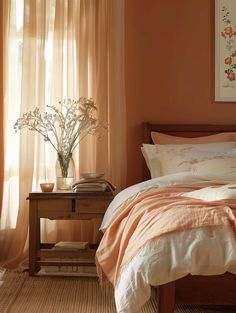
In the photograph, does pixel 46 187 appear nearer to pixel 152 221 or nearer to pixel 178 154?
pixel 178 154

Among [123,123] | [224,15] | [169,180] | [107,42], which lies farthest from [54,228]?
[224,15]

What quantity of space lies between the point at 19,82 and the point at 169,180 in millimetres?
1543

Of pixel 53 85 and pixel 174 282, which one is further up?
pixel 53 85

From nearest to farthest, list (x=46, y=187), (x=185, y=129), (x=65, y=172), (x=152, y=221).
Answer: (x=152, y=221) → (x=46, y=187) → (x=65, y=172) → (x=185, y=129)

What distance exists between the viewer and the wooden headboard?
137 inches

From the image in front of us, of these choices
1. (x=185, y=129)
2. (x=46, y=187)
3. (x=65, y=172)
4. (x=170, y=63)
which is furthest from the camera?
(x=170, y=63)

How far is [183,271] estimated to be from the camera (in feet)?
4.80

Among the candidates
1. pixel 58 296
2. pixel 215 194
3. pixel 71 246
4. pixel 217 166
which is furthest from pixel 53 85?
pixel 215 194

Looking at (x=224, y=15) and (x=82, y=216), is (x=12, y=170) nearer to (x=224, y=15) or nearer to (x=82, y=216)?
(x=82, y=216)

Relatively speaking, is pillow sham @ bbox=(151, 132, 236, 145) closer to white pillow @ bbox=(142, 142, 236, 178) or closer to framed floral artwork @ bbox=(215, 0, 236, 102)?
white pillow @ bbox=(142, 142, 236, 178)

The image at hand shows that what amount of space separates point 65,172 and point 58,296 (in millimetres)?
931

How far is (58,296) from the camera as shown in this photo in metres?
2.54

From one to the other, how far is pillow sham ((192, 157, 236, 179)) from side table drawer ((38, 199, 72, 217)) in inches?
36.3

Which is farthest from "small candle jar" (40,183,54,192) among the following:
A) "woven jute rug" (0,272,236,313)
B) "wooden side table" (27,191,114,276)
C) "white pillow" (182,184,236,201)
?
"white pillow" (182,184,236,201)
